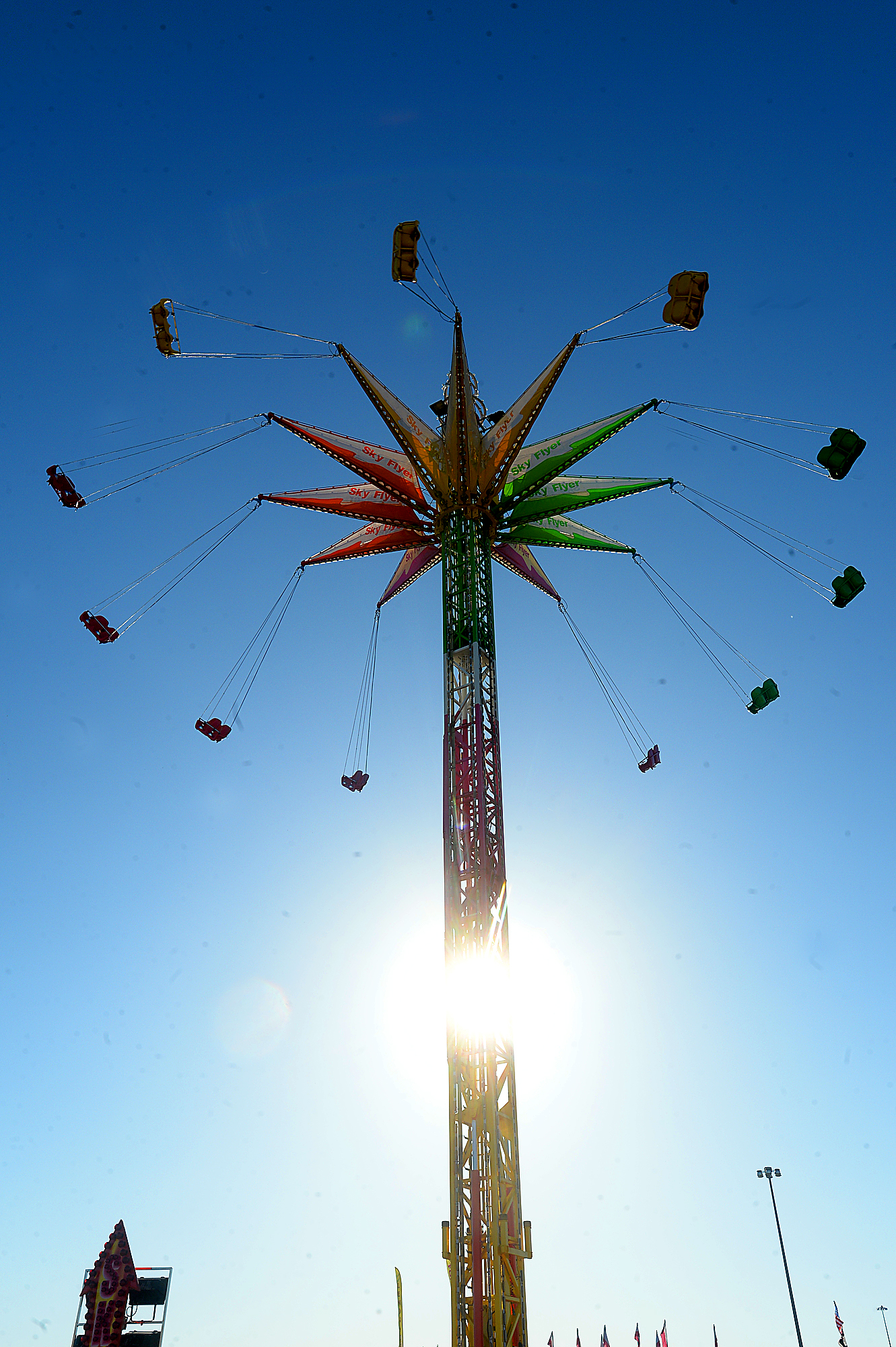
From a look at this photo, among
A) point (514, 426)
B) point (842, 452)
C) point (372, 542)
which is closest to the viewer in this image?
point (842, 452)

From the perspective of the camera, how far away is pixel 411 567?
25016 mm

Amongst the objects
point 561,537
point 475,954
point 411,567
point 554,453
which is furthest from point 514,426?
point 475,954

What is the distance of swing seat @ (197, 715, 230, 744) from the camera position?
21.0 meters

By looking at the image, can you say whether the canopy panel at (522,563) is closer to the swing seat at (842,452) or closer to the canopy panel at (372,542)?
the canopy panel at (372,542)

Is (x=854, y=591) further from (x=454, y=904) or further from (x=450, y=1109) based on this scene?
(x=450, y=1109)

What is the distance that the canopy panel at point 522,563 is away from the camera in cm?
2409

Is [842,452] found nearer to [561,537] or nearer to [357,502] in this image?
[561,537]

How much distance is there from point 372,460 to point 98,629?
7.50 meters

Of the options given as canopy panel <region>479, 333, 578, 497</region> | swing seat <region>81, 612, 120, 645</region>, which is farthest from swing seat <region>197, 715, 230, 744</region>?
canopy panel <region>479, 333, 578, 497</region>

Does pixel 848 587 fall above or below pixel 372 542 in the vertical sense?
below

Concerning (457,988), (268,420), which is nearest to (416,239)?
(268,420)

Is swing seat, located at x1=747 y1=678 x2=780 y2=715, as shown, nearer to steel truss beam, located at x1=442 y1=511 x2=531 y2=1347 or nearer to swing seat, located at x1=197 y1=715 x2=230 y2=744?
steel truss beam, located at x1=442 y1=511 x2=531 y2=1347

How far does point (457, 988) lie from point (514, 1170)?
3394 mm

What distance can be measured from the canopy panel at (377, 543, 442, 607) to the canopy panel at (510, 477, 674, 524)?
8.61ft
